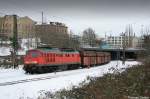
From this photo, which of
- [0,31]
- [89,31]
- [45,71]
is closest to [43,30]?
[0,31]

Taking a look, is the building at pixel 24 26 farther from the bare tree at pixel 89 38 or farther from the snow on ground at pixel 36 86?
the snow on ground at pixel 36 86

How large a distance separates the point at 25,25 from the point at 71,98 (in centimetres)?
13110

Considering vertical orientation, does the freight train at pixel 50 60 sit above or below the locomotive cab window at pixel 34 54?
below

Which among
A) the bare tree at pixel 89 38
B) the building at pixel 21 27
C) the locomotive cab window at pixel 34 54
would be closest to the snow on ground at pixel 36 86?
the locomotive cab window at pixel 34 54

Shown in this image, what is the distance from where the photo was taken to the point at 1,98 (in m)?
16.6

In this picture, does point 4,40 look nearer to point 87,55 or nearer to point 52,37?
point 52,37

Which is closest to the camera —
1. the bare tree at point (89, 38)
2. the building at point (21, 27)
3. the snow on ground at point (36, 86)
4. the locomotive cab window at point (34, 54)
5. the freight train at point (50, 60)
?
the snow on ground at point (36, 86)

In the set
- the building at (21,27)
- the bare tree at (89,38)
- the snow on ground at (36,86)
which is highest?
the building at (21,27)

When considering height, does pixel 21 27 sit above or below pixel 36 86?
above

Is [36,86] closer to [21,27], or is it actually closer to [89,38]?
[21,27]

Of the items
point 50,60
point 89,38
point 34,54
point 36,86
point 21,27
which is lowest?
point 36,86

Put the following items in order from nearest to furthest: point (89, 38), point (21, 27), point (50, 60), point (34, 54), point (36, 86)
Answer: point (36, 86), point (34, 54), point (50, 60), point (21, 27), point (89, 38)

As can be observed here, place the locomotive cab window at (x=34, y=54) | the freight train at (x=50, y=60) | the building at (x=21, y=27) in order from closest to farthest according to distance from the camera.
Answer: the freight train at (x=50, y=60), the locomotive cab window at (x=34, y=54), the building at (x=21, y=27)

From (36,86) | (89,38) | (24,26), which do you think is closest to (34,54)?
(36,86)
